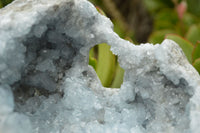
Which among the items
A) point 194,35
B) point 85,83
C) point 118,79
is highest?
point 85,83

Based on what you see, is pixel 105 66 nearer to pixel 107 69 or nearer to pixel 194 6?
pixel 107 69

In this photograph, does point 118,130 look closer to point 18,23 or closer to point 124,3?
point 18,23

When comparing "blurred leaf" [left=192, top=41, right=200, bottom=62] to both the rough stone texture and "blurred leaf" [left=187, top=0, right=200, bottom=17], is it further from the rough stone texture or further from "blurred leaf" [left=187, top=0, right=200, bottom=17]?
"blurred leaf" [left=187, top=0, right=200, bottom=17]

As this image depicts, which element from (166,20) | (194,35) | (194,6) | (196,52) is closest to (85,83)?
(196,52)

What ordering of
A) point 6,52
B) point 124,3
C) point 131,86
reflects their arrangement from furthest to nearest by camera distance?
1. point 124,3
2. point 131,86
3. point 6,52

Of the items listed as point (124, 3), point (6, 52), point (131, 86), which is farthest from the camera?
point (124, 3)

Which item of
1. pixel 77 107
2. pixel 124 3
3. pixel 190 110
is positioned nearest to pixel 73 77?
pixel 77 107
